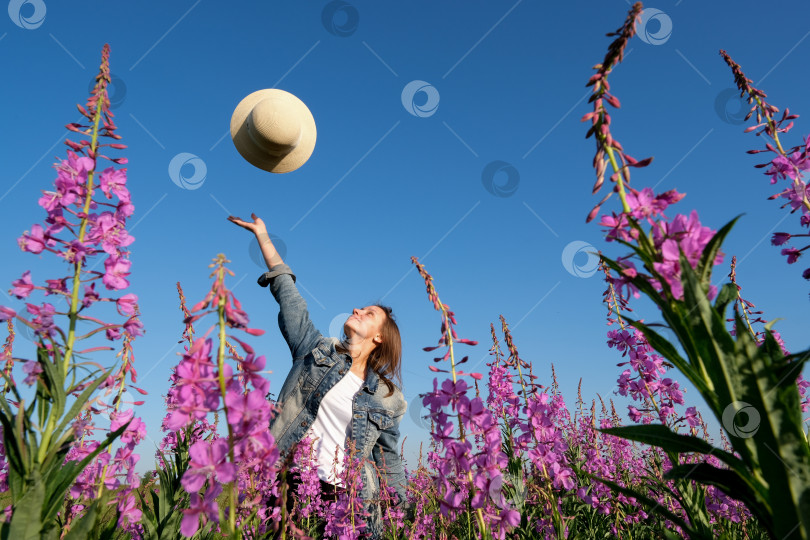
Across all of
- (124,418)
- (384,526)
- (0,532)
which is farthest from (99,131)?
(384,526)

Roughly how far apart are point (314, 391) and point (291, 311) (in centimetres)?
93

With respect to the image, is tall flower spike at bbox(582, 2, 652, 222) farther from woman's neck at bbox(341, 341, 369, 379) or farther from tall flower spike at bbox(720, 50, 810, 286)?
woman's neck at bbox(341, 341, 369, 379)

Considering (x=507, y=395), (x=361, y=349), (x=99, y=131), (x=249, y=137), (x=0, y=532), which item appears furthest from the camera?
(x=361, y=349)

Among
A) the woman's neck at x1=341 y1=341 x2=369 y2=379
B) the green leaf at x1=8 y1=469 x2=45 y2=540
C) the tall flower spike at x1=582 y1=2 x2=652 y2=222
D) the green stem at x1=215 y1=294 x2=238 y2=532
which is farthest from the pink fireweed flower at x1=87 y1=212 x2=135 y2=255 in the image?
the woman's neck at x1=341 y1=341 x2=369 y2=379

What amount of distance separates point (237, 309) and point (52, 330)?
1074 mm

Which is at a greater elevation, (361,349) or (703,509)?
(361,349)

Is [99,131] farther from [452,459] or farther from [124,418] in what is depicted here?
[452,459]

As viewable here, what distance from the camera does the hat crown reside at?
4660 mm

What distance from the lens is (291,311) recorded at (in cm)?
505

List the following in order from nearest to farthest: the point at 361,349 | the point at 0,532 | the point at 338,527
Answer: the point at 0,532 → the point at 338,527 → the point at 361,349

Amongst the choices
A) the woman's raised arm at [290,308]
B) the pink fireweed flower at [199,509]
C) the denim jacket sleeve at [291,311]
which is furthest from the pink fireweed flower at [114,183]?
the denim jacket sleeve at [291,311]

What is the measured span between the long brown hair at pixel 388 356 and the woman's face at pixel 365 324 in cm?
9

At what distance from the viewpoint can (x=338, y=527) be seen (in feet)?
11.8

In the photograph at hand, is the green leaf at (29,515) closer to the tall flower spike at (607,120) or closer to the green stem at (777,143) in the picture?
the tall flower spike at (607,120)
